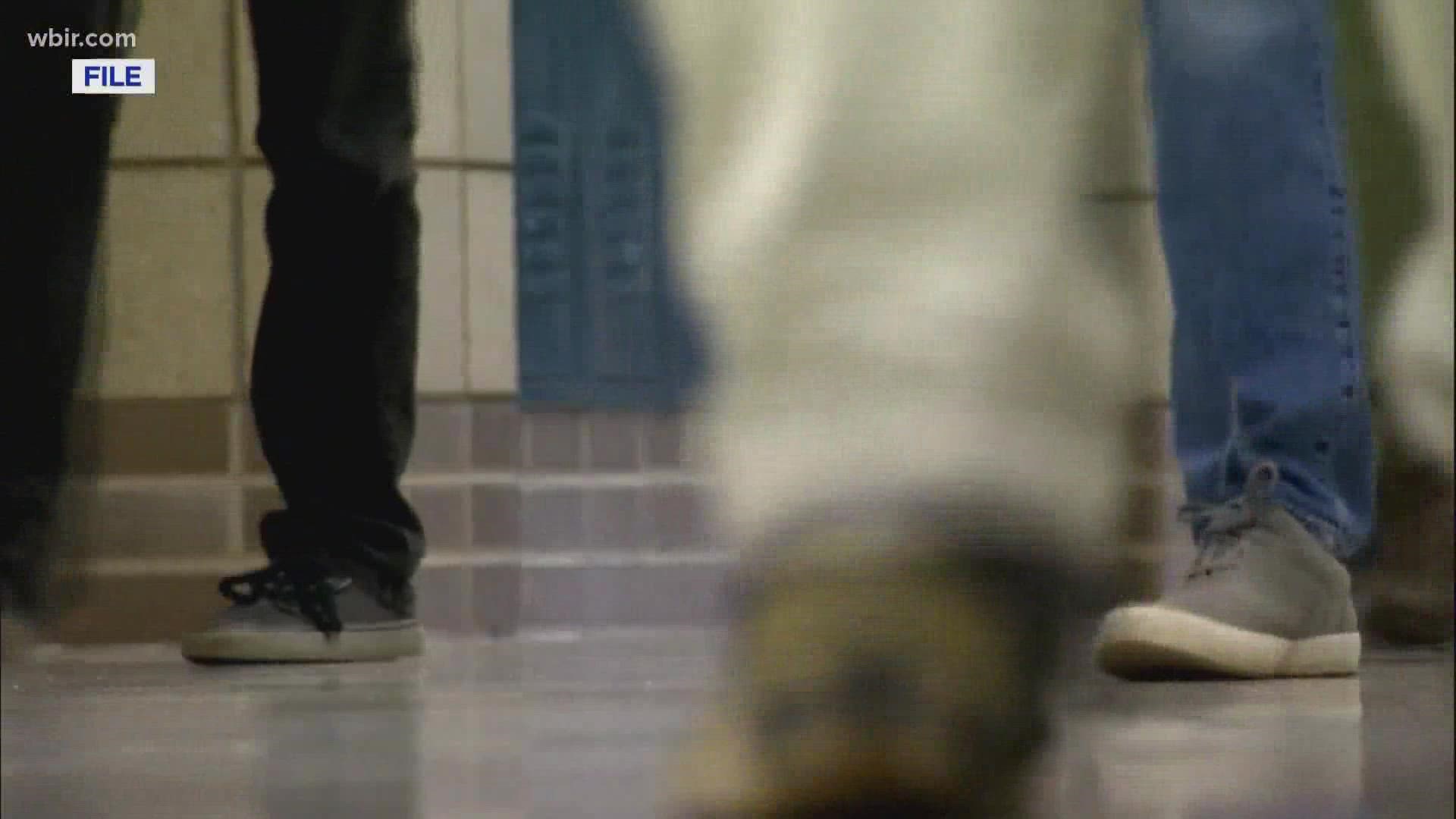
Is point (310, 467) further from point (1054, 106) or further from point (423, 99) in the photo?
point (1054, 106)

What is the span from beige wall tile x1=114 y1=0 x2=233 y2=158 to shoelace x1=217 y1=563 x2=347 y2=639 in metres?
0.73

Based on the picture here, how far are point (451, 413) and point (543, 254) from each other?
24cm

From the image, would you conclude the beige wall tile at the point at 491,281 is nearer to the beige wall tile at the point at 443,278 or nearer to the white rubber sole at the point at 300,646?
the beige wall tile at the point at 443,278

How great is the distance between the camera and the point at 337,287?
5.04 feet

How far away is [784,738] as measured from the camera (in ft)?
1.49

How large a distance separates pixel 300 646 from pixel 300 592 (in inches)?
2.1

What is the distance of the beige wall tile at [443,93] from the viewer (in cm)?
228

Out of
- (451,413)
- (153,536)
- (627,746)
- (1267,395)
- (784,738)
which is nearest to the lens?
(784,738)

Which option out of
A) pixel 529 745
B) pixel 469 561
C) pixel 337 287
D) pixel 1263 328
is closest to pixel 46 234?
pixel 337 287

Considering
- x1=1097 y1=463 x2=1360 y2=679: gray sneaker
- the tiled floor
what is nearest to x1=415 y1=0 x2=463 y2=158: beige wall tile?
the tiled floor

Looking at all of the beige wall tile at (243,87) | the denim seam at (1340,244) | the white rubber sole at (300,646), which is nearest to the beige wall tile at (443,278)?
the beige wall tile at (243,87)

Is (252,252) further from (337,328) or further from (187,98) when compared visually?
(337,328)

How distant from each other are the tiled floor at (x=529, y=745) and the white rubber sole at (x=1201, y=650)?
0.02 m

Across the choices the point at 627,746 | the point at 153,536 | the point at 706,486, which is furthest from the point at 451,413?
the point at 706,486
